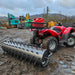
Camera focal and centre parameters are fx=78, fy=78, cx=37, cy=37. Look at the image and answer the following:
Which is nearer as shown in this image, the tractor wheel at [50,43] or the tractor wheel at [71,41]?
the tractor wheel at [50,43]

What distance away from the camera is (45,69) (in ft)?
7.92

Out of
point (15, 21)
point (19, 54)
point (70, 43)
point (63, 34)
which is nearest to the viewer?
point (19, 54)

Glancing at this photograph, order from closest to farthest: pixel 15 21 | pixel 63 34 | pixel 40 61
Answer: pixel 40 61 < pixel 63 34 < pixel 15 21

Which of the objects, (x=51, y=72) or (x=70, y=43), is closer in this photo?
(x=51, y=72)

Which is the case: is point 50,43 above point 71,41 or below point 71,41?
above

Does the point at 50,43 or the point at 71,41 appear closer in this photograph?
the point at 50,43

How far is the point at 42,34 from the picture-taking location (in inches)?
138

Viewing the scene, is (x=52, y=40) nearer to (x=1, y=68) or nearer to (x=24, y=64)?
(x=24, y=64)

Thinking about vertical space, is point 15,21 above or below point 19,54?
above

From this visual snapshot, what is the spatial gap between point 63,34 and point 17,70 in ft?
9.67

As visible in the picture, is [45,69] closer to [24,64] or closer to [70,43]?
[24,64]

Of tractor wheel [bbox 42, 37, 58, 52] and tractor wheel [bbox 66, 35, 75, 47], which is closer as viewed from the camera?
tractor wheel [bbox 42, 37, 58, 52]

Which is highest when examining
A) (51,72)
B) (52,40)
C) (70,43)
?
(52,40)

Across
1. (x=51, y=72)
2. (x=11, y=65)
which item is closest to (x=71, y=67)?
(x=51, y=72)
